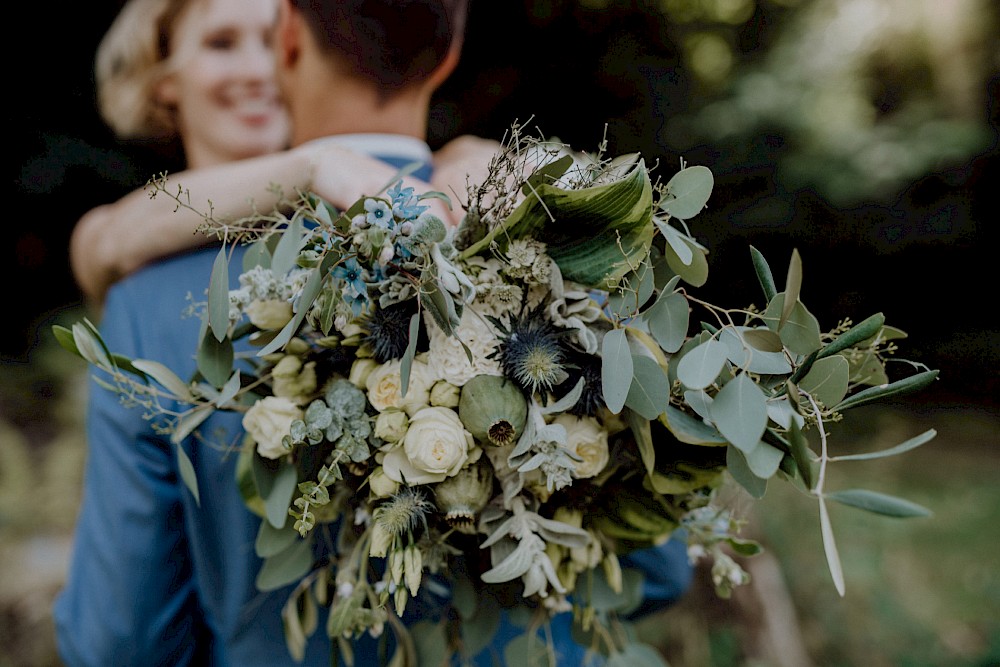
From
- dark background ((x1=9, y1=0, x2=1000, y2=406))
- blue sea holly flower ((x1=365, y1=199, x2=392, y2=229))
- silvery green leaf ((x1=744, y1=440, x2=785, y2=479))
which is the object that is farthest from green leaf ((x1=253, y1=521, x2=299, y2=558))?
dark background ((x1=9, y1=0, x2=1000, y2=406))

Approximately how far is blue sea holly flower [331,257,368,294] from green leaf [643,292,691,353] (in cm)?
25

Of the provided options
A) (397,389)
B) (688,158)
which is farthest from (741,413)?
(688,158)

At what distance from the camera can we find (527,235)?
561mm

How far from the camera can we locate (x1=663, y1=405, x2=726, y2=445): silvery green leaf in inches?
21.4

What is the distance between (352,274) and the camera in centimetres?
54

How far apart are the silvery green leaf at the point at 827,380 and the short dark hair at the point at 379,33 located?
0.71 metres

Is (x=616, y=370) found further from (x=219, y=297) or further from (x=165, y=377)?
(x=165, y=377)

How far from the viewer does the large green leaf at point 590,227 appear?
0.52 m

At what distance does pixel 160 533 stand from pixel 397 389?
1.61 ft

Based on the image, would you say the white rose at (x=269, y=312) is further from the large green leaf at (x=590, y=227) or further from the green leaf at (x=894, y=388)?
the green leaf at (x=894, y=388)

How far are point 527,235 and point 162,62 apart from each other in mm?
787

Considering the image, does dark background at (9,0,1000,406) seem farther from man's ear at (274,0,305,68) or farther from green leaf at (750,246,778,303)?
green leaf at (750,246,778,303)

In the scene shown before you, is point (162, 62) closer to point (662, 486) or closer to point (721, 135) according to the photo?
point (662, 486)

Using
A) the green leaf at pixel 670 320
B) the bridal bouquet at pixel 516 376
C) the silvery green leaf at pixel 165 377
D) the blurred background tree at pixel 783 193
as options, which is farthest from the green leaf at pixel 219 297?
the blurred background tree at pixel 783 193
